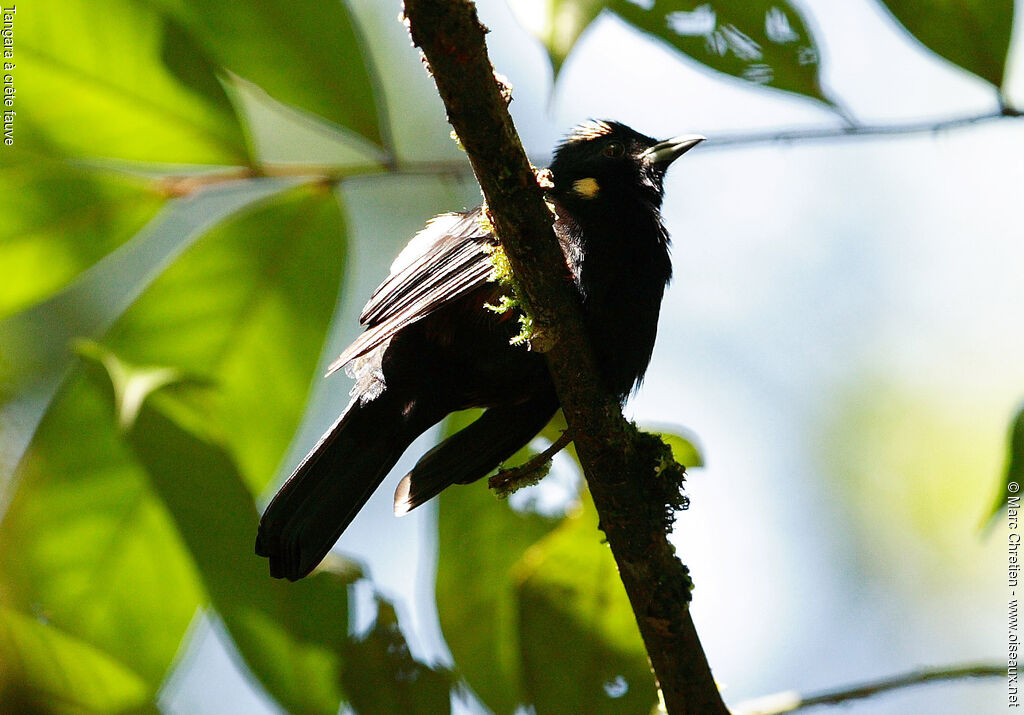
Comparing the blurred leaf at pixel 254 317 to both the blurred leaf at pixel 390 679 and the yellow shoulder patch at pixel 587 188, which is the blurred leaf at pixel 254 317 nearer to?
the blurred leaf at pixel 390 679

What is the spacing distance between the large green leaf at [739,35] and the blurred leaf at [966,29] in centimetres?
21

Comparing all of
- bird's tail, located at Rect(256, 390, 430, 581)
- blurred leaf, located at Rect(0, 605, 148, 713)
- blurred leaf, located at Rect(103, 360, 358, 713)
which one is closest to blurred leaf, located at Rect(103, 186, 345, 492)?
blurred leaf, located at Rect(103, 360, 358, 713)

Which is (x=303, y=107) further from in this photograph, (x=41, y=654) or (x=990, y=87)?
(x=990, y=87)

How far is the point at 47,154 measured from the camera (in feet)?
7.02

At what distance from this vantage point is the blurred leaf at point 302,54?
220 cm

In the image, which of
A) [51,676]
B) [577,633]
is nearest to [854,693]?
[577,633]

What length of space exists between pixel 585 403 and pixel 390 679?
703 mm

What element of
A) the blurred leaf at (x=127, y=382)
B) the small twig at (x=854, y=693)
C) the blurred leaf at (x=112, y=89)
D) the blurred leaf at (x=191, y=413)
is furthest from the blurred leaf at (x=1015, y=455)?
the blurred leaf at (x=112, y=89)

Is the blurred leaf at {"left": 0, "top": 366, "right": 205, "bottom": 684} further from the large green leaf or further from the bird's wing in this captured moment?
the large green leaf

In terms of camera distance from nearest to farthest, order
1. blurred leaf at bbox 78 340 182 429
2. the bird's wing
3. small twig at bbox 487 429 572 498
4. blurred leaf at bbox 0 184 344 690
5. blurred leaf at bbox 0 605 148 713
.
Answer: blurred leaf at bbox 0 605 148 713, blurred leaf at bbox 78 340 182 429, blurred leaf at bbox 0 184 344 690, small twig at bbox 487 429 572 498, the bird's wing

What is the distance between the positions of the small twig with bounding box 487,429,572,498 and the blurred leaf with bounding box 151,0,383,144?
2.92 ft

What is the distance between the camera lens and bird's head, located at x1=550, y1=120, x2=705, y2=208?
3.20 meters

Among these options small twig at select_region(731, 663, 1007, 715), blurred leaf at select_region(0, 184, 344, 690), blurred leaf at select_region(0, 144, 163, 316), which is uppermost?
blurred leaf at select_region(0, 144, 163, 316)

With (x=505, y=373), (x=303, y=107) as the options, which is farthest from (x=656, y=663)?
(x=303, y=107)
